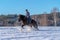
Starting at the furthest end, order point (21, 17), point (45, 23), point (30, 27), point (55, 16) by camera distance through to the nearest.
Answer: point (55, 16), point (45, 23), point (30, 27), point (21, 17)

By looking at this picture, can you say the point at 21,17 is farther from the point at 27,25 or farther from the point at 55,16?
the point at 55,16

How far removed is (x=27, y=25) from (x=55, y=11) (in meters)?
30.8

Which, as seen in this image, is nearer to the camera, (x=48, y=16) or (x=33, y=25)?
(x=33, y=25)

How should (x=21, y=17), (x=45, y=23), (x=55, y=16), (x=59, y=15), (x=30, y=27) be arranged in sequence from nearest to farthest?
(x=21, y=17) → (x=30, y=27) → (x=45, y=23) → (x=55, y=16) → (x=59, y=15)

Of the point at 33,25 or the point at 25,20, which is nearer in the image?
the point at 25,20

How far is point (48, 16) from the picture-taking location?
169 ft

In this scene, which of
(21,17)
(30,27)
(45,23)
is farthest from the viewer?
(45,23)

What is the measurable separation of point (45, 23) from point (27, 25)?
28.5 meters

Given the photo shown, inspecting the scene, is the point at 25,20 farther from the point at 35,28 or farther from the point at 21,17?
the point at 35,28

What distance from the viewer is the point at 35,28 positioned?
52.0ft

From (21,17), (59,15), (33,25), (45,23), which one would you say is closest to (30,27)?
(33,25)

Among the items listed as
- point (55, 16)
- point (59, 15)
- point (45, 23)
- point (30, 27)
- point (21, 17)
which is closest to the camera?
point (21, 17)

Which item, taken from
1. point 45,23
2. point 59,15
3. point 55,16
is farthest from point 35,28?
point 59,15

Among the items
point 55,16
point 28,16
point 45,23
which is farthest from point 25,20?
point 55,16
